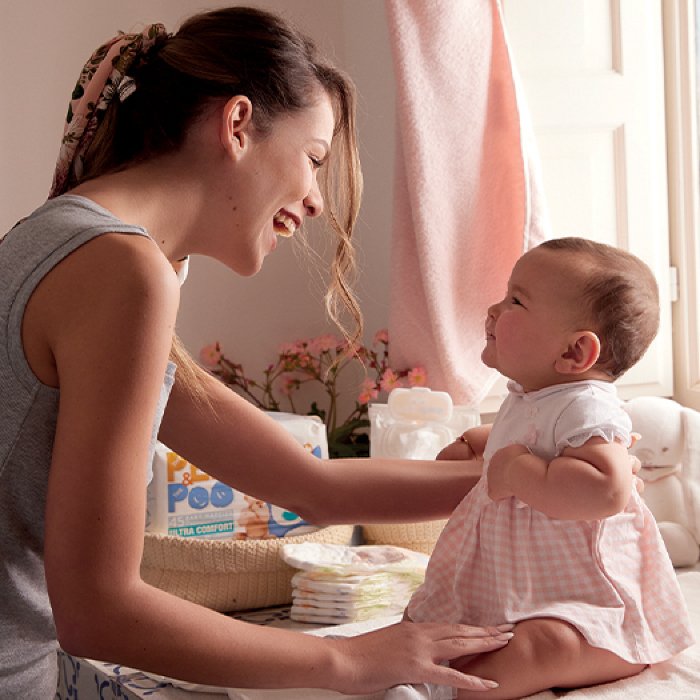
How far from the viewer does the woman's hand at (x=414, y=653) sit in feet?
2.51

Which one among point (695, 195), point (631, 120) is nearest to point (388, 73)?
point (631, 120)

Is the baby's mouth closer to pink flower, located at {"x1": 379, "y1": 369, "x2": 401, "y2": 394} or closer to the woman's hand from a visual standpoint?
the woman's hand

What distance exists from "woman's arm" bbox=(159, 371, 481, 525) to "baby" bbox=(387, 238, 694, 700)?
0.36ft

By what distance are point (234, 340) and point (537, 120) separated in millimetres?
861

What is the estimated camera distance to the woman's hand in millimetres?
764

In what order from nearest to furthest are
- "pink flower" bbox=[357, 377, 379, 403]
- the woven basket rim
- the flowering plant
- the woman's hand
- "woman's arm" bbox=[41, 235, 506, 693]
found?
1. "woman's arm" bbox=[41, 235, 506, 693]
2. the woman's hand
3. the woven basket rim
4. "pink flower" bbox=[357, 377, 379, 403]
5. the flowering plant

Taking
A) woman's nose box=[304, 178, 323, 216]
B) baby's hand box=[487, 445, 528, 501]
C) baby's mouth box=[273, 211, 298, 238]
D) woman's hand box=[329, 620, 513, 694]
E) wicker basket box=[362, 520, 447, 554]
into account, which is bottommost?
wicker basket box=[362, 520, 447, 554]

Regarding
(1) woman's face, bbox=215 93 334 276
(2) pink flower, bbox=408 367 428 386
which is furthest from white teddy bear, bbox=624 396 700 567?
(1) woman's face, bbox=215 93 334 276

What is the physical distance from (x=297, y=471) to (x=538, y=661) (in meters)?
0.39

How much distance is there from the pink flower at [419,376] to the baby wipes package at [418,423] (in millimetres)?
135

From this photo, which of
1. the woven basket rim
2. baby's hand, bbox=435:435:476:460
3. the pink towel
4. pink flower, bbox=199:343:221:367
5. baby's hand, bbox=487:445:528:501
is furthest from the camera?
pink flower, bbox=199:343:221:367

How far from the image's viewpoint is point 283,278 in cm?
202

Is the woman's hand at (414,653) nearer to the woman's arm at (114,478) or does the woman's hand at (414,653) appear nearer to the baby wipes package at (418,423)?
the woman's arm at (114,478)

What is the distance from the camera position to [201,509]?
128 centimetres
